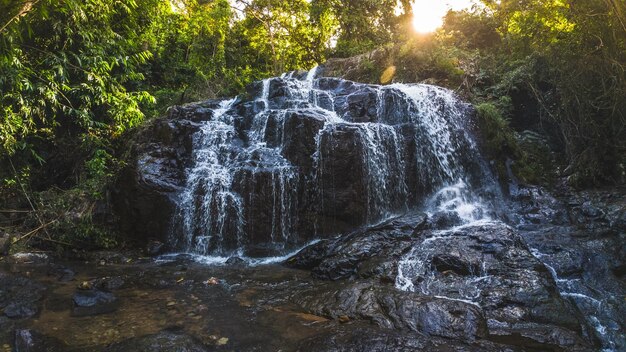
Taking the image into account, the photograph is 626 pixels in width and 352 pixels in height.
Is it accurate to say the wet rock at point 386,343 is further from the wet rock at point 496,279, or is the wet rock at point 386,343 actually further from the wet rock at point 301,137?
the wet rock at point 301,137

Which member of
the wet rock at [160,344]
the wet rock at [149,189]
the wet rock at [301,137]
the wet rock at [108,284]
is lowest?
the wet rock at [160,344]

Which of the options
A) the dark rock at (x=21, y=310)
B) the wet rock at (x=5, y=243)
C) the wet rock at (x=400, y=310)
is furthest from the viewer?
the wet rock at (x=5, y=243)

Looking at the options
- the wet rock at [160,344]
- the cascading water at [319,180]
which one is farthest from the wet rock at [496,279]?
the wet rock at [160,344]

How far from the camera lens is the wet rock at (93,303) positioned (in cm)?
488

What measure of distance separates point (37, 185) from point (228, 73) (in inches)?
398

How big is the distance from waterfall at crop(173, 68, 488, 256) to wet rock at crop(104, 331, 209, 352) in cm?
450

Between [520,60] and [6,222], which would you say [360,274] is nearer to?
[6,222]

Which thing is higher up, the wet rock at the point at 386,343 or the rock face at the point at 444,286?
the rock face at the point at 444,286

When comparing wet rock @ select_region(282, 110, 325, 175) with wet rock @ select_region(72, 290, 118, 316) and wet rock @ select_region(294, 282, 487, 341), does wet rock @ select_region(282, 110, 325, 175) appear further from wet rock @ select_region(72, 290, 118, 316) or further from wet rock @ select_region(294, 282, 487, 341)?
wet rock @ select_region(72, 290, 118, 316)

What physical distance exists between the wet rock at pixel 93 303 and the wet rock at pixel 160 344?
4.33 ft

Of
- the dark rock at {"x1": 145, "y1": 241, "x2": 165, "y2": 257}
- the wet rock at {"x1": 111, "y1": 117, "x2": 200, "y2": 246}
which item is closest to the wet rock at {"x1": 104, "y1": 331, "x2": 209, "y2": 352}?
the dark rock at {"x1": 145, "y1": 241, "x2": 165, "y2": 257}

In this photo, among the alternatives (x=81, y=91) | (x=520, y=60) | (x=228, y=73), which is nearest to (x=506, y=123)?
(x=520, y=60)

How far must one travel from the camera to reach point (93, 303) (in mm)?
5141

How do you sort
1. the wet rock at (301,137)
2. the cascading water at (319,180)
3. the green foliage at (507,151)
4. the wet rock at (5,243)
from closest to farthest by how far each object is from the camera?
the wet rock at (5,243) → the cascading water at (319,180) → the wet rock at (301,137) → the green foliage at (507,151)
